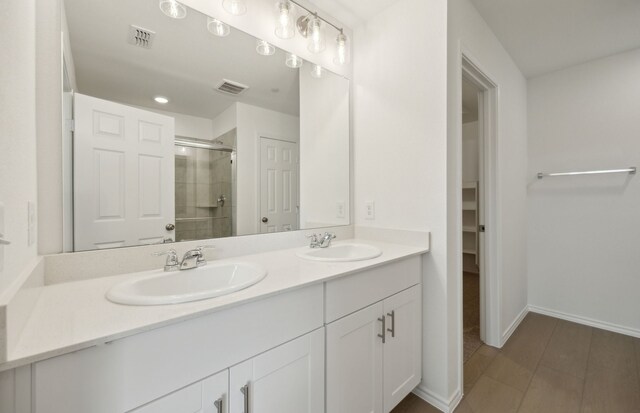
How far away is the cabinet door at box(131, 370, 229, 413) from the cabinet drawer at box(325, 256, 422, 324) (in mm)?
410

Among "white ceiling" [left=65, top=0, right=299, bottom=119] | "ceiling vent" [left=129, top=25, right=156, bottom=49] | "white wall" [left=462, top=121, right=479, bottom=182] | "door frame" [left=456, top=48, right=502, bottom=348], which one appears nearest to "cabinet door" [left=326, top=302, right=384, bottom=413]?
"white ceiling" [left=65, top=0, right=299, bottom=119]

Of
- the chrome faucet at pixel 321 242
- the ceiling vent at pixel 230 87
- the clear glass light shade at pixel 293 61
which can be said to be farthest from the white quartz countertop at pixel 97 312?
the clear glass light shade at pixel 293 61

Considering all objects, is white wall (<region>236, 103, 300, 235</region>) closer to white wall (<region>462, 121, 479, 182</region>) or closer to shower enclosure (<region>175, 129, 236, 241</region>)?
shower enclosure (<region>175, 129, 236, 241</region>)

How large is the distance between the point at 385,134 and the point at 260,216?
3.10 feet

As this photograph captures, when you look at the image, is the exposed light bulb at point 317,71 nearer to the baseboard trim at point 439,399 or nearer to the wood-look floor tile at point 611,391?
the baseboard trim at point 439,399

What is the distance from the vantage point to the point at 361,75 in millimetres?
1870

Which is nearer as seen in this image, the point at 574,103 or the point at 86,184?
the point at 86,184

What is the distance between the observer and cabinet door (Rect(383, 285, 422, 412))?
128 cm

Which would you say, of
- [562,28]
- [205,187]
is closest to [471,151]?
[562,28]

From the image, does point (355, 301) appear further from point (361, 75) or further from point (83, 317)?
point (361, 75)

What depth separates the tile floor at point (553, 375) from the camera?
1.46 meters

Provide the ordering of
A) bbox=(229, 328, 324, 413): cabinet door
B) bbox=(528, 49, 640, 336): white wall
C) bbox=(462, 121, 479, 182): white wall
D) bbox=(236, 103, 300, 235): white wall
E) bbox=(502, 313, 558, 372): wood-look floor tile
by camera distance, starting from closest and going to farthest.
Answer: bbox=(229, 328, 324, 413): cabinet door
bbox=(236, 103, 300, 235): white wall
bbox=(502, 313, 558, 372): wood-look floor tile
bbox=(528, 49, 640, 336): white wall
bbox=(462, 121, 479, 182): white wall

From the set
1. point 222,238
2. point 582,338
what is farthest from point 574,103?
point 222,238

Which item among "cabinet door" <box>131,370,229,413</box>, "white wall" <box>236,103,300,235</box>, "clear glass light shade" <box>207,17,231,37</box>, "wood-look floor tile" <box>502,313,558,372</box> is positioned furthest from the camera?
"wood-look floor tile" <box>502,313,558,372</box>
